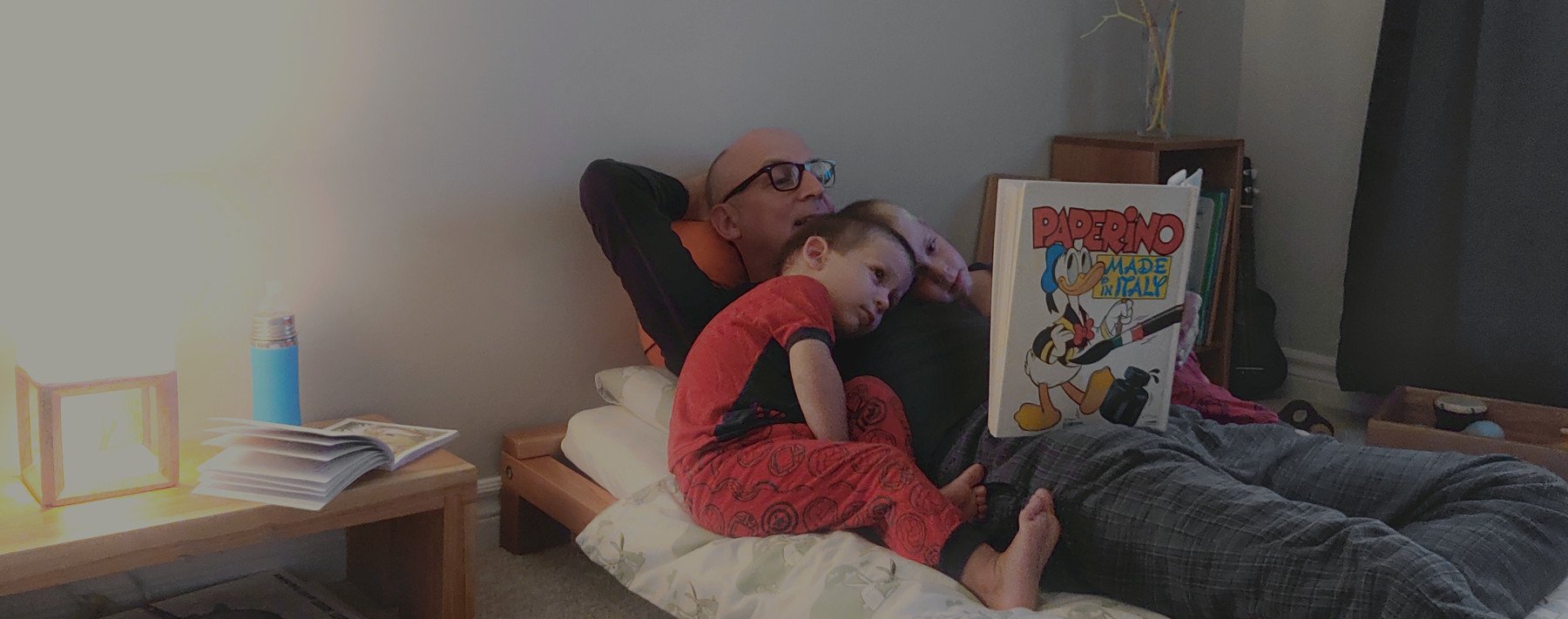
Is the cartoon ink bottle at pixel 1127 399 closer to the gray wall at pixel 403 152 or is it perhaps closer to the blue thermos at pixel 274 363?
the gray wall at pixel 403 152

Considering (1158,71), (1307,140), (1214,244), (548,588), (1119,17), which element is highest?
(1119,17)

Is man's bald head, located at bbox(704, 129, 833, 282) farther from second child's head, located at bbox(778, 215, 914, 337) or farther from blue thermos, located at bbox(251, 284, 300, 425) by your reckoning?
blue thermos, located at bbox(251, 284, 300, 425)

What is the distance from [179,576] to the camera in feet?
5.87

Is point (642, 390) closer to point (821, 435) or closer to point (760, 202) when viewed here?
point (760, 202)

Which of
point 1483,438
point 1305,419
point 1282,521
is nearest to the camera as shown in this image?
point 1282,521

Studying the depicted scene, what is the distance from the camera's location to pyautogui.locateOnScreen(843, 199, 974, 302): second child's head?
1843 millimetres

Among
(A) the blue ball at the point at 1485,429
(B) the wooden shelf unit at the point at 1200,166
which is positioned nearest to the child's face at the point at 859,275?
(B) the wooden shelf unit at the point at 1200,166

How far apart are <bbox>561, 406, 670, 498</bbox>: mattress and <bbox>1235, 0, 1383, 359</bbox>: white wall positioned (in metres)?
1.86

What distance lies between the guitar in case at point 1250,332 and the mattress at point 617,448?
1.65 metres

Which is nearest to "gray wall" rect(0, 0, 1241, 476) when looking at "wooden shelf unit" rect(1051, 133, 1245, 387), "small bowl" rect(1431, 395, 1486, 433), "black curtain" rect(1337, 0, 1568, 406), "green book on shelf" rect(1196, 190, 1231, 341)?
"wooden shelf unit" rect(1051, 133, 1245, 387)

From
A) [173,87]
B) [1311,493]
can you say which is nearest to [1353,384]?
[1311,493]

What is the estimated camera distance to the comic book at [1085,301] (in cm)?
150

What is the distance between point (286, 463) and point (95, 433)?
24 cm

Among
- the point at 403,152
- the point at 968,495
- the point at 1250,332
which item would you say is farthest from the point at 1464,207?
the point at 403,152
